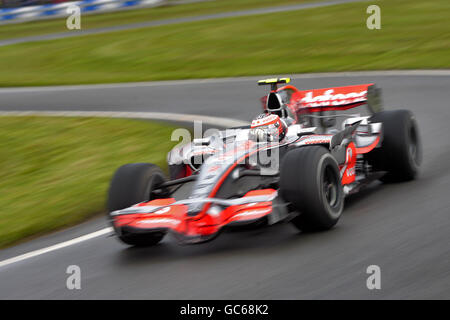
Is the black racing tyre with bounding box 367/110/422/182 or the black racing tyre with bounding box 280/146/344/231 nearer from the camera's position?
the black racing tyre with bounding box 280/146/344/231

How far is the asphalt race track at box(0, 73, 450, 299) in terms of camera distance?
220 inches

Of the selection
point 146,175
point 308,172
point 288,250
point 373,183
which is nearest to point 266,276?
point 288,250

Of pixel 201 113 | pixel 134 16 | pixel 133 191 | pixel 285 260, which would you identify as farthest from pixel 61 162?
pixel 134 16

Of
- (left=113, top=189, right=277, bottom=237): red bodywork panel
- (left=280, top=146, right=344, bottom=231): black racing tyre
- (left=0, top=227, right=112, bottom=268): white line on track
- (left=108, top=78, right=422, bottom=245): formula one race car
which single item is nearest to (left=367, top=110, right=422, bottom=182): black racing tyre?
(left=108, top=78, right=422, bottom=245): formula one race car

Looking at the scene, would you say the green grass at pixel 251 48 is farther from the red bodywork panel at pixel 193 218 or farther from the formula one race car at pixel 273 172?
the red bodywork panel at pixel 193 218

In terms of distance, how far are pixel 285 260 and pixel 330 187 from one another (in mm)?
1150

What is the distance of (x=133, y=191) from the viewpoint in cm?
708

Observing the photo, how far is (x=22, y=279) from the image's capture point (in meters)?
6.68

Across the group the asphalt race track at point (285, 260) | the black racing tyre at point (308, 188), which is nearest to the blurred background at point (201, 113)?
the asphalt race track at point (285, 260)

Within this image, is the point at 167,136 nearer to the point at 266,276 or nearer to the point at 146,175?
the point at 146,175

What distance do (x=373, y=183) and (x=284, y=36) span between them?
16119 millimetres

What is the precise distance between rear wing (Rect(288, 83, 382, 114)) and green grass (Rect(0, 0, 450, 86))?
8.97 metres

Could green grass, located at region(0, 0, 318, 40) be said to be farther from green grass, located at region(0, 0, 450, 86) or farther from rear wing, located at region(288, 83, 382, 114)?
rear wing, located at region(288, 83, 382, 114)

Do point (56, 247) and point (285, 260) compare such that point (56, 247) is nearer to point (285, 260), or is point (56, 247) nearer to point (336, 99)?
point (285, 260)
